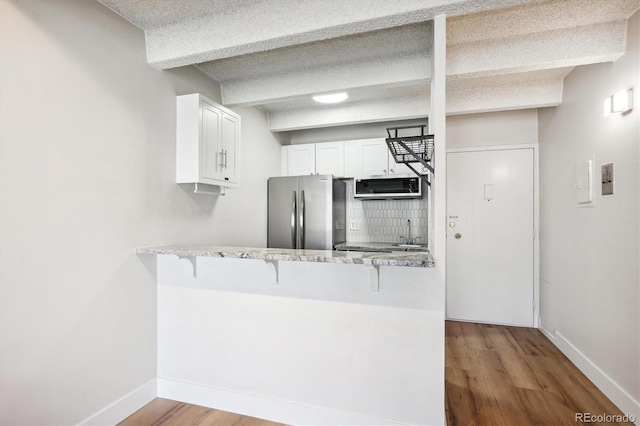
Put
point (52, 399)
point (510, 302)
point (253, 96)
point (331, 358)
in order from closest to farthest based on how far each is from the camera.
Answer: point (52, 399), point (331, 358), point (253, 96), point (510, 302)

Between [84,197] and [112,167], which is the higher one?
[112,167]

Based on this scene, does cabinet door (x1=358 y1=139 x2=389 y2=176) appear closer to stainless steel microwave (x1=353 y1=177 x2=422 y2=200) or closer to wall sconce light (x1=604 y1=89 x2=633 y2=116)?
stainless steel microwave (x1=353 y1=177 x2=422 y2=200)

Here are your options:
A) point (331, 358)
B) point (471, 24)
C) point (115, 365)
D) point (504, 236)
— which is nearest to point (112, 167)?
point (115, 365)

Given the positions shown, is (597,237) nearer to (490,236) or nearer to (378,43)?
(490,236)

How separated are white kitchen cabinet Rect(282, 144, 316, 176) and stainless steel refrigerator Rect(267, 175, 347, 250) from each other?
444 mm

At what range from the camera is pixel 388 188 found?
12.6 ft

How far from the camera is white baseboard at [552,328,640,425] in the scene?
2107 millimetres

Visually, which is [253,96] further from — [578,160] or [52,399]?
[578,160]

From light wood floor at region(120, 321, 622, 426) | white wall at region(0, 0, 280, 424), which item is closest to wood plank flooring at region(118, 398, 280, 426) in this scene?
light wood floor at region(120, 321, 622, 426)

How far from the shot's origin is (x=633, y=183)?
2.10 meters

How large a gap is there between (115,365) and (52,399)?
36cm

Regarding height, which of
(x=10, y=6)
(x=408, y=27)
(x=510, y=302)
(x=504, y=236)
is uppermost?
(x=408, y=27)

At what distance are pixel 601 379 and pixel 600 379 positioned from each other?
13 mm

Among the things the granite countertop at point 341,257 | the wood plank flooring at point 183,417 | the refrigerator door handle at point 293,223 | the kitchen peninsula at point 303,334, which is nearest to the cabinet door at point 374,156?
the refrigerator door handle at point 293,223
